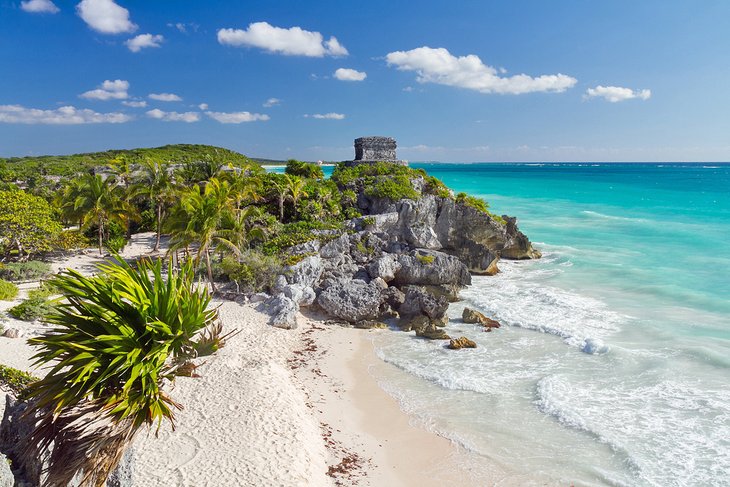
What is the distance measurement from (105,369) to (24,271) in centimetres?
1788

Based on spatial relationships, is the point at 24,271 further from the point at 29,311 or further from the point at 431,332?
the point at 431,332

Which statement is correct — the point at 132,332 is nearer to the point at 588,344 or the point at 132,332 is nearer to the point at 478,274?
the point at 588,344

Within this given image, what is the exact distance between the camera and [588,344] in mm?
15688

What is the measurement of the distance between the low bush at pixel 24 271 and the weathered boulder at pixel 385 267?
1398 cm

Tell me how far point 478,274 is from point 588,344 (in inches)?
421

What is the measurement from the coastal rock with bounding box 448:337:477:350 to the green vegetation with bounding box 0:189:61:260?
18.8 metres

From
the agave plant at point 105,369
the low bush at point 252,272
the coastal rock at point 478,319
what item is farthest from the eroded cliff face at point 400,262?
the agave plant at point 105,369

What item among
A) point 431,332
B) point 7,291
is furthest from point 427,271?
point 7,291

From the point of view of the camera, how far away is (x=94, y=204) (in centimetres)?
2481

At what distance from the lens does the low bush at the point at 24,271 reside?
1902 centimetres

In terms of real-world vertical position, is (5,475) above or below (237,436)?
above

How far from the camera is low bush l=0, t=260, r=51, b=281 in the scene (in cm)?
1902

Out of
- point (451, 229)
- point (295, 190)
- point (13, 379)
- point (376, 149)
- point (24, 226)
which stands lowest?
point (13, 379)

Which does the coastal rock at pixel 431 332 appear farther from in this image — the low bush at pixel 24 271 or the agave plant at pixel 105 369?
the low bush at pixel 24 271
